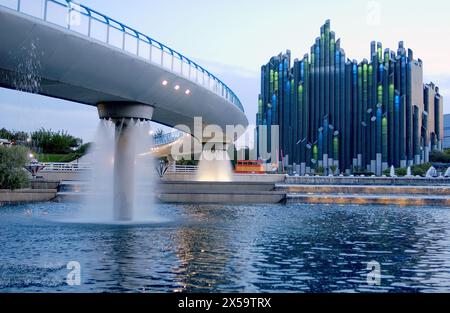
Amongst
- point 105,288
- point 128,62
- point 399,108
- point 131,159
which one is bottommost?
point 105,288

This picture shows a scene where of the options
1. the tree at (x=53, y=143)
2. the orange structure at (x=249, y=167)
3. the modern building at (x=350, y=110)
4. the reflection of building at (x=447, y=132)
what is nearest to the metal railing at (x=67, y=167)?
the orange structure at (x=249, y=167)

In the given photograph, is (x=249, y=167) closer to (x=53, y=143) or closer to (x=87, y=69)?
(x=53, y=143)

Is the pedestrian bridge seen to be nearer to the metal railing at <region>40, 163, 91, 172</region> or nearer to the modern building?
the metal railing at <region>40, 163, 91, 172</region>

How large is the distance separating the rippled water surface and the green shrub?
Result: 43.5 feet

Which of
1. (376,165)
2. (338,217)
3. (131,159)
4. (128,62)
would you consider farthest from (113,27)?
(376,165)

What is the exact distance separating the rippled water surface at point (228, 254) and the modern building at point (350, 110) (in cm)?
8518

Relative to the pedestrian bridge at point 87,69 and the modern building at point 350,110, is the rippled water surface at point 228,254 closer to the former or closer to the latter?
the pedestrian bridge at point 87,69

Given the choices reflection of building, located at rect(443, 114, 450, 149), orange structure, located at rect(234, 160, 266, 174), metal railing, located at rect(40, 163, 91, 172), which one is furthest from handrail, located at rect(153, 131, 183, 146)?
reflection of building, located at rect(443, 114, 450, 149)

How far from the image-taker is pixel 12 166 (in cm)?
3800

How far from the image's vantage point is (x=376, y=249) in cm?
1584

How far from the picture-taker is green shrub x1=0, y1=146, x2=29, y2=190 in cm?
3709

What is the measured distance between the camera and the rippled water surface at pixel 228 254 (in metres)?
10.7
